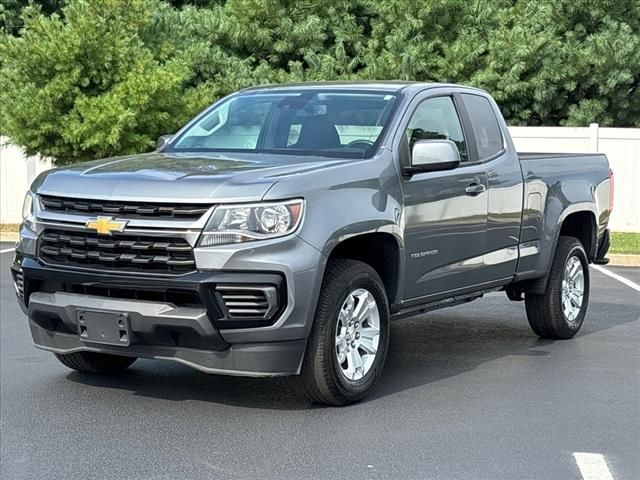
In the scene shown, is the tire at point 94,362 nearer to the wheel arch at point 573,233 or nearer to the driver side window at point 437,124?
the driver side window at point 437,124

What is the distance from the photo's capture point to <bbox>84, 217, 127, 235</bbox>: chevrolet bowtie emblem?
20.0 feet

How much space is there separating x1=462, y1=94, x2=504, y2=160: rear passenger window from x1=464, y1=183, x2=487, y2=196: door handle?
335 mm

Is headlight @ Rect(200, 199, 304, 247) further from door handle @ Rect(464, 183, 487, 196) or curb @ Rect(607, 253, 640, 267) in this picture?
curb @ Rect(607, 253, 640, 267)

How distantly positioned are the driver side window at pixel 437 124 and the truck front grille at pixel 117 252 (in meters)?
1.90

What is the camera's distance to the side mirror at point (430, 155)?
275 inches

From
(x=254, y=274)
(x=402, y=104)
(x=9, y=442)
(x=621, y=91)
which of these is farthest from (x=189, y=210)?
(x=621, y=91)

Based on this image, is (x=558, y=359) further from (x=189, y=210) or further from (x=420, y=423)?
(x=189, y=210)

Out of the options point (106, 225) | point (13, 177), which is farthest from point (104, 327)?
point (13, 177)

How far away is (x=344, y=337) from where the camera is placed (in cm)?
654

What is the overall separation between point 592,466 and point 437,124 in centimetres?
299

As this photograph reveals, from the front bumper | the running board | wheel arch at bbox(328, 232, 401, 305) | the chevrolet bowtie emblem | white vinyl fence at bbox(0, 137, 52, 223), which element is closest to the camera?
the front bumper

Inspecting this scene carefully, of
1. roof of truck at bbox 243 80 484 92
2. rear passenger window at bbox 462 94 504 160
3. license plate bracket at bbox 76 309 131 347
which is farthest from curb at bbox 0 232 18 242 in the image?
license plate bracket at bbox 76 309 131 347

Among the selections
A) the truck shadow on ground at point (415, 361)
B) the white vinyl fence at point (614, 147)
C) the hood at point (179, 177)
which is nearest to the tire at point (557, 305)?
the truck shadow on ground at point (415, 361)

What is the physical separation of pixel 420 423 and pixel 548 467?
965 mm
